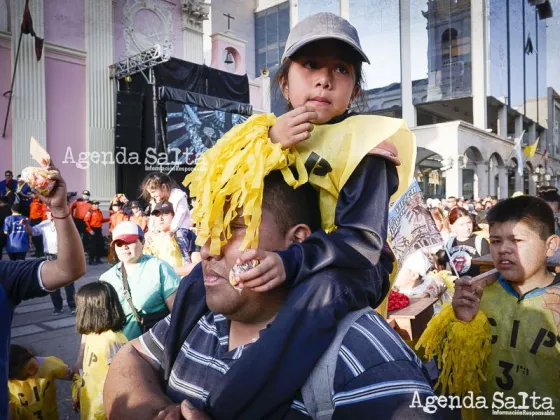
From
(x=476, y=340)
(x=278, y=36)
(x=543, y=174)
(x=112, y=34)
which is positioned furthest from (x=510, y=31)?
(x=476, y=340)

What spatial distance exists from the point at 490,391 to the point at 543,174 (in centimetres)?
3196

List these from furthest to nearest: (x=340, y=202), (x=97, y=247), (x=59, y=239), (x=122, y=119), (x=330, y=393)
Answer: (x=122, y=119) → (x=97, y=247) → (x=59, y=239) → (x=340, y=202) → (x=330, y=393)

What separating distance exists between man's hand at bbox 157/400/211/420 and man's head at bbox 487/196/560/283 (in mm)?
1910

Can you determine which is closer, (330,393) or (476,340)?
(330,393)

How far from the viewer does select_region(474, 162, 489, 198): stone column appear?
21750 mm

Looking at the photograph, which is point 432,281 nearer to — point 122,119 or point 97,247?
point 97,247

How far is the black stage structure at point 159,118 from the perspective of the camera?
1497 cm

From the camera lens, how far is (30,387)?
2.79 meters

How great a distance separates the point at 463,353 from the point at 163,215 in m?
3.54

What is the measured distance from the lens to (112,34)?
1505 cm

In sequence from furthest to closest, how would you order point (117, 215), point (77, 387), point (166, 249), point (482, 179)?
point (482, 179), point (117, 215), point (166, 249), point (77, 387)

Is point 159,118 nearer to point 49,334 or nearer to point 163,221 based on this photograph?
point 49,334

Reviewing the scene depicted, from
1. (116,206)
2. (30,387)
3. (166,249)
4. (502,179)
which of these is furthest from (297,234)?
(502,179)

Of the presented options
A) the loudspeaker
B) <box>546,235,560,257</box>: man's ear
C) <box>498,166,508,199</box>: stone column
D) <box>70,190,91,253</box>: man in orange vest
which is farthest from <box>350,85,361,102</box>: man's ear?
<box>498,166,508,199</box>: stone column
